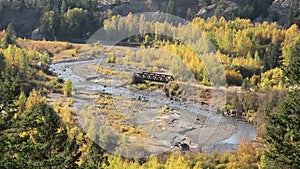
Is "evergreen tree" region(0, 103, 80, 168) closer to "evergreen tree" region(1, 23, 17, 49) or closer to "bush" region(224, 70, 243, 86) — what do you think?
"bush" region(224, 70, 243, 86)

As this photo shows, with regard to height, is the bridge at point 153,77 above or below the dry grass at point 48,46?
below

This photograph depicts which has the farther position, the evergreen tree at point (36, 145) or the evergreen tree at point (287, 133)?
the evergreen tree at point (287, 133)

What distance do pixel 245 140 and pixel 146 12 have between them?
57895mm

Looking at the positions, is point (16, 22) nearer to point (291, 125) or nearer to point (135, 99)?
point (135, 99)

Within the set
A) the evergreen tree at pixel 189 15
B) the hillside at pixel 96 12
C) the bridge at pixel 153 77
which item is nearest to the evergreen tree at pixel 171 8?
the hillside at pixel 96 12

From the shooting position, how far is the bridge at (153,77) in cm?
5028

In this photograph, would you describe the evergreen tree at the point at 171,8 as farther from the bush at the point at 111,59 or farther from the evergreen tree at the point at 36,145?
the evergreen tree at the point at 36,145

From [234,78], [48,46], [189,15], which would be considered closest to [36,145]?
[234,78]

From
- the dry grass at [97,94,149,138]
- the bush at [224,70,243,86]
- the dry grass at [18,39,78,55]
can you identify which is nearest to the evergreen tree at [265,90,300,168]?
the dry grass at [97,94,149,138]

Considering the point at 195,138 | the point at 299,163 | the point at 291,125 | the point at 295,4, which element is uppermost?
the point at 295,4

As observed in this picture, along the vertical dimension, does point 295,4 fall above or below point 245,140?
above

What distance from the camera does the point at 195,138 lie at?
35.0 metres

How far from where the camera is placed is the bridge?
50.3 meters

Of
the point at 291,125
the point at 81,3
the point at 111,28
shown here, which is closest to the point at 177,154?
the point at 291,125
